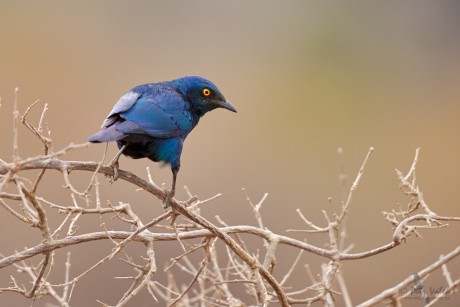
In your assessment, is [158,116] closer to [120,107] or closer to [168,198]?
[120,107]

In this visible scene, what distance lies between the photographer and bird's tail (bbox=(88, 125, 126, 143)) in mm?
5250

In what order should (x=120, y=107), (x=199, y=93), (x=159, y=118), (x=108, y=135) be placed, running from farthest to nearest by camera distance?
1. (x=199, y=93)
2. (x=159, y=118)
3. (x=120, y=107)
4. (x=108, y=135)

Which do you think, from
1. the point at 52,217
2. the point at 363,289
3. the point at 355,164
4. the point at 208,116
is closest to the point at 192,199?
the point at 52,217

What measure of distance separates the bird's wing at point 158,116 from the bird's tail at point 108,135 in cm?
6

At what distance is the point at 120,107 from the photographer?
602 centimetres

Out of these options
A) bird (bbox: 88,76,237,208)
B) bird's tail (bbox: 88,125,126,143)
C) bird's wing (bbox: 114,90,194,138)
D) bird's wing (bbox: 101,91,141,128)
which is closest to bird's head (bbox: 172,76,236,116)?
bird (bbox: 88,76,237,208)

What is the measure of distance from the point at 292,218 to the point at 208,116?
10.8 ft

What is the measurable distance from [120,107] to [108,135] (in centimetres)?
61

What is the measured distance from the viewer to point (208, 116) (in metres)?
19.2

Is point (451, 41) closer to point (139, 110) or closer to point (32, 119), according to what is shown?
point (32, 119)

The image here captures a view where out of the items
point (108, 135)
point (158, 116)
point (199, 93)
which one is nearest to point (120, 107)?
point (158, 116)

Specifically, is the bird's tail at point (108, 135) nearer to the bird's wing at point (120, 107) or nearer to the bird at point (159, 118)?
the bird at point (159, 118)

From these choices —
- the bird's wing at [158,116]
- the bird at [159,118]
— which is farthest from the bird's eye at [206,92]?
the bird's wing at [158,116]

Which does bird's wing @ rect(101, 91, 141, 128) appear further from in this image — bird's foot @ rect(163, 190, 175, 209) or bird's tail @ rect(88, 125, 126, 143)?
bird's foot @ rect(163, 190, 175, 209)
